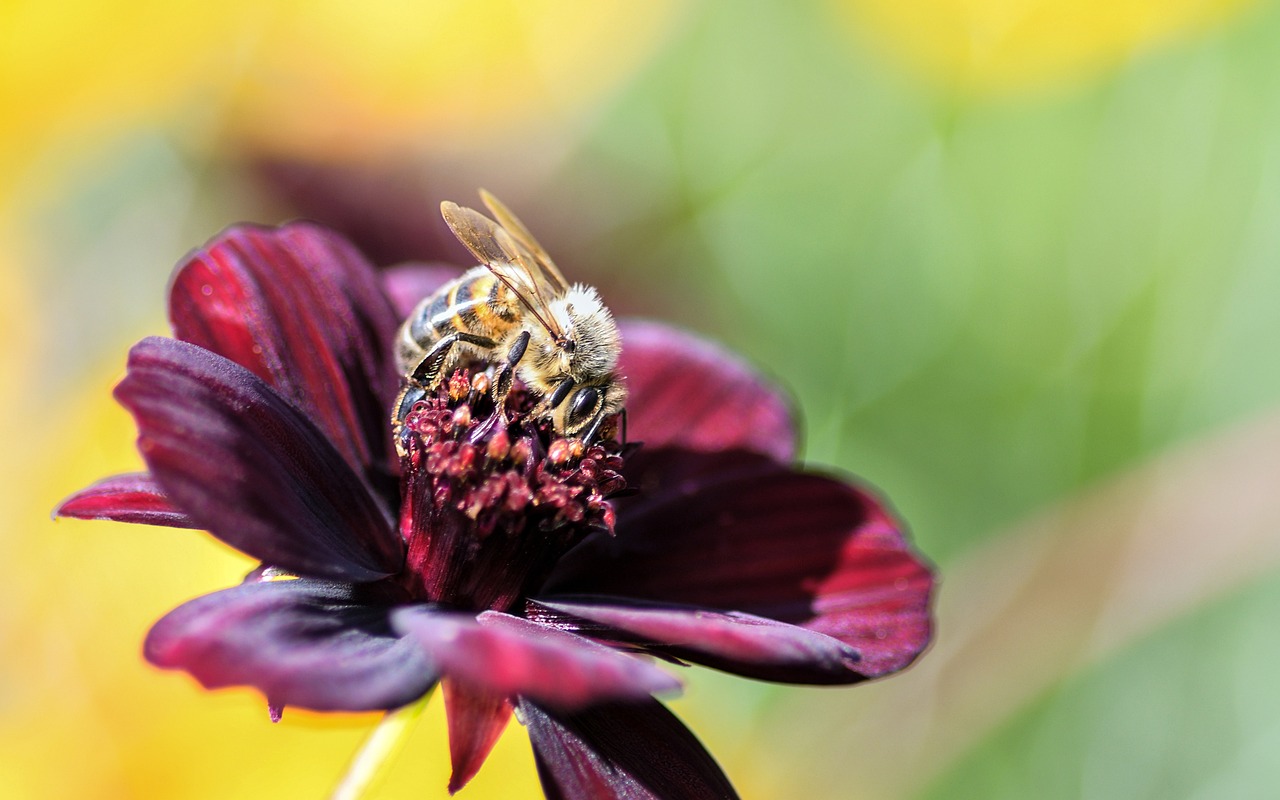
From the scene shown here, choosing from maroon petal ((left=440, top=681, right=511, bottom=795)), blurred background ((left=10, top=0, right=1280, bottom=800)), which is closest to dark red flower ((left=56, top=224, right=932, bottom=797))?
maroon petal ((left=440, top=681, right=511, bottom=795))

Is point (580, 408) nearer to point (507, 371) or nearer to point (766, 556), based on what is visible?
point (507, 371)

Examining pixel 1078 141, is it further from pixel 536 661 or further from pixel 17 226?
pixel 536 661

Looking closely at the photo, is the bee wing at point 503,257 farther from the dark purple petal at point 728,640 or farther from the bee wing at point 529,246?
the dark purple petal at point 728,640

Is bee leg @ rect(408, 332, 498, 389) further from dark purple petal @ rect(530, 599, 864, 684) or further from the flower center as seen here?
dark purple petal @ rect(530, 599, 864, 684)

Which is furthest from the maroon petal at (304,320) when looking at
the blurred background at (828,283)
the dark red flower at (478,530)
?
the blurred background at (828,283)

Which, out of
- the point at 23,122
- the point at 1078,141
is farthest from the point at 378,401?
the point at 1078,141

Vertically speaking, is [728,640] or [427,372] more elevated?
[427,372]

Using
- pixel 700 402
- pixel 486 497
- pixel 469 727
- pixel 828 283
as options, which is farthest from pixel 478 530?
pixel 828 283
